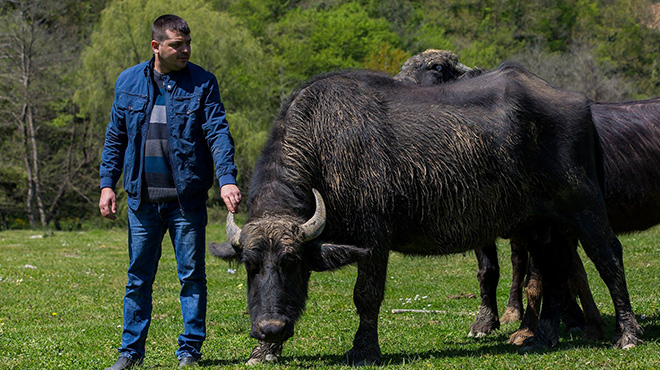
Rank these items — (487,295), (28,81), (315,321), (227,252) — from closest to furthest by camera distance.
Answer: (227,252)
(487,295)
(315,321)
(28,81)

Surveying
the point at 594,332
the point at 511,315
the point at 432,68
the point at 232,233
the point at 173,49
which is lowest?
the point at 511,315

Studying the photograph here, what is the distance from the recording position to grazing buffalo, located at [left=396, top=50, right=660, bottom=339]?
29.3 ft

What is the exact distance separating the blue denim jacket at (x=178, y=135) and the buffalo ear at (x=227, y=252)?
475 millimetres

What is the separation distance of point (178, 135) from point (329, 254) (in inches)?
66.8

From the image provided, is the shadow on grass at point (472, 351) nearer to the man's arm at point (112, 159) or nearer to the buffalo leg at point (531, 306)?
the buffalo leg at point (531, 306)

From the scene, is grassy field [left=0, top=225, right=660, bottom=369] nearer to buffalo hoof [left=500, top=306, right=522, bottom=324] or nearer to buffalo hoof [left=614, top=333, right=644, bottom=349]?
buffalo hoof [left=614, top=333, right=644, bottom=349]

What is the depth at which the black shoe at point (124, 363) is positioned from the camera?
21.8ft

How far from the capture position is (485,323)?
929cm

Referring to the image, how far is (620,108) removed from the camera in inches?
383

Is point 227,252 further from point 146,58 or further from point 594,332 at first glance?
point 146,58

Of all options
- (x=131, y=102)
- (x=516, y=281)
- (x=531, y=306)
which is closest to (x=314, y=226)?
(x=131, y=102)

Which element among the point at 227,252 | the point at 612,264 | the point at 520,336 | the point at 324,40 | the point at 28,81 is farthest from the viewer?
the point at 324,40

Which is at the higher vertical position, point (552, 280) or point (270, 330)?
point (552, 280)

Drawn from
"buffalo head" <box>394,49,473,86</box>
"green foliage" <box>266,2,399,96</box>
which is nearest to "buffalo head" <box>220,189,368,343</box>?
"buffalo head" <box>394,49,473,86</box>
